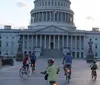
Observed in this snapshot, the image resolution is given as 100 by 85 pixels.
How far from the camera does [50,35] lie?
456 feet

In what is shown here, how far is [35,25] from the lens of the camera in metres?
150

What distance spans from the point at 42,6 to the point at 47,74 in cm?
13797

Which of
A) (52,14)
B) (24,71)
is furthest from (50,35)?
(24,71)

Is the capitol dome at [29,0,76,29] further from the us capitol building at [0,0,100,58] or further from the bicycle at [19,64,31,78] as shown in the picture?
the bicycle at [19,64,31,78]

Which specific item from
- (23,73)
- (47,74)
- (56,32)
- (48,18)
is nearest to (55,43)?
(56,32)

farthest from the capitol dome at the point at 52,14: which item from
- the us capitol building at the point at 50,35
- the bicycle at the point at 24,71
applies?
the bicycle at the point at 24,71

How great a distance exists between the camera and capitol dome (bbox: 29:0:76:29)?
148 m

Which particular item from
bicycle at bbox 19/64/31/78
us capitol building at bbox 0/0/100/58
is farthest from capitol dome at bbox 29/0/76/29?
bicycle at bbox 19/64/31/78

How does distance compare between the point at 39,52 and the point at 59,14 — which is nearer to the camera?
the point at 39,52

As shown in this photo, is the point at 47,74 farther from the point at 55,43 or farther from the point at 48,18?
the point at 48,18

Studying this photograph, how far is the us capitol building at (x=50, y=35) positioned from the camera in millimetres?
138875

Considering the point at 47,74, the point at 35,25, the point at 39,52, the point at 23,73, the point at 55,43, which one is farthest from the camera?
the point at 35,25

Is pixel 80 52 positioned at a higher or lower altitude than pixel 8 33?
lower

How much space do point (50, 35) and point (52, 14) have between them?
13.9 metres
